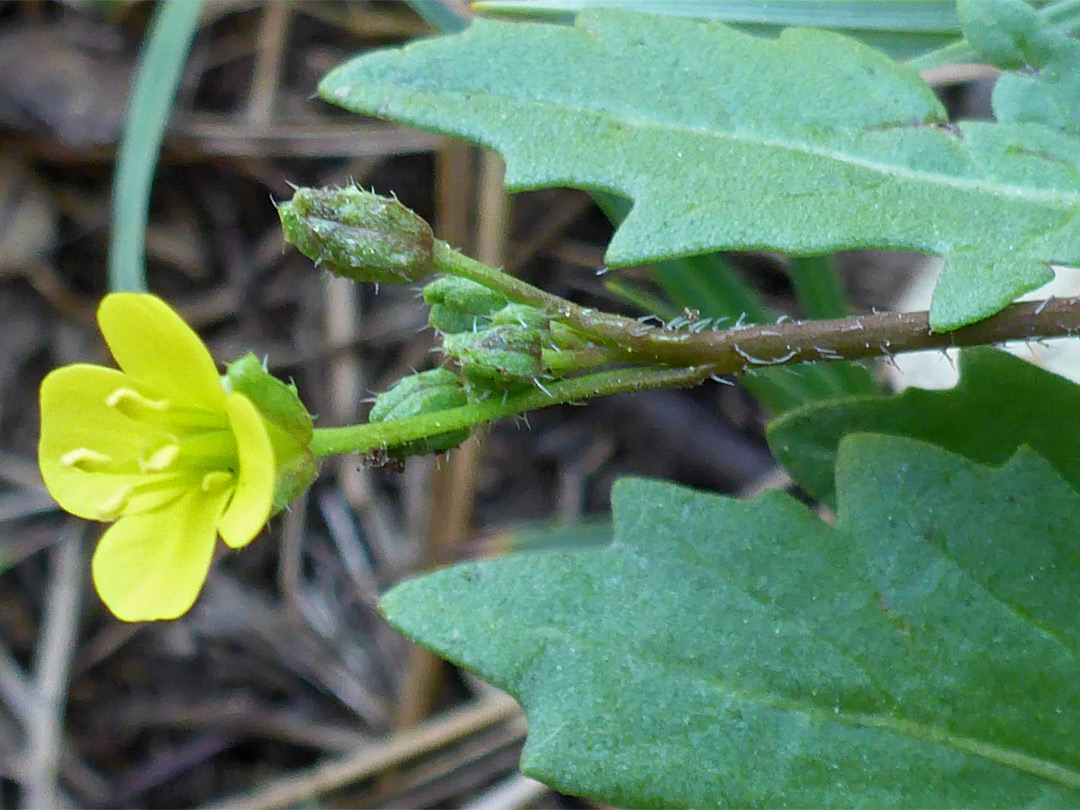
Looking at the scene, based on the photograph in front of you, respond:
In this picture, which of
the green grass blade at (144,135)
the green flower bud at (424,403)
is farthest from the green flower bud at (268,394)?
the green grass blade at (144,135)

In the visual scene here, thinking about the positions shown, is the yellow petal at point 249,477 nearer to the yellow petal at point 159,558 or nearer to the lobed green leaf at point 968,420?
the yellow petal at point 159,558

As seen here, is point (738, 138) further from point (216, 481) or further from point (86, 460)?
point (86, 460)

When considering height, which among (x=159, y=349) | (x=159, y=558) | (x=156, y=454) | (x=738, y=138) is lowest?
(x=159, y=558)

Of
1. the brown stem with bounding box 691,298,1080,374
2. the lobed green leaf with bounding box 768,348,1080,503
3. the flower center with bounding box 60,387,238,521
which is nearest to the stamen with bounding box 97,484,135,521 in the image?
the flower center with bounding box 60,387,238,521

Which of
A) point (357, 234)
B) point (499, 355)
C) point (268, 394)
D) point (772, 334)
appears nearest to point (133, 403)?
point (268, 394)

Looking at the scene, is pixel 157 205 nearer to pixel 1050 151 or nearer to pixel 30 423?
pixel 30 423

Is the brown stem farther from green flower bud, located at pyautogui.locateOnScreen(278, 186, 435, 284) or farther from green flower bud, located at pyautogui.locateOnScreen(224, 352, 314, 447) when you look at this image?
green flower bud, located at pyautogui.locateOnScreen(224, 352, 314, 447)
